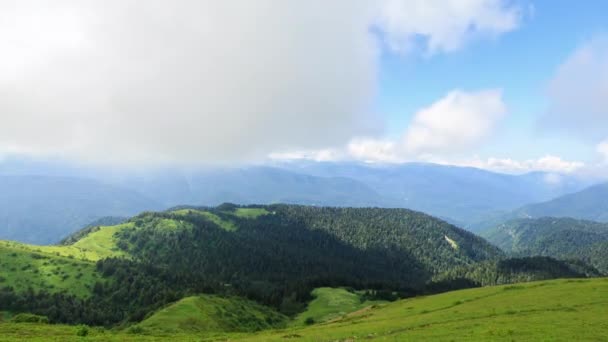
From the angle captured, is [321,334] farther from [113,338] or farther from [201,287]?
[201,287]

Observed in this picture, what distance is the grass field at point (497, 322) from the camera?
37.1 meters

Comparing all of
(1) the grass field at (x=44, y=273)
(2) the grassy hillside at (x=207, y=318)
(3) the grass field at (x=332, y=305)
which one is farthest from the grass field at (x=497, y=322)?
(1) the grass field at (x=44, y=273)

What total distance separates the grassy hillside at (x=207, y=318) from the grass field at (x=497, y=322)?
2794 centimetres

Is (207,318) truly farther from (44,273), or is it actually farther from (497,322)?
(44,273)

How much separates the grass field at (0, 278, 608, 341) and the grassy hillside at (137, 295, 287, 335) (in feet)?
91.7

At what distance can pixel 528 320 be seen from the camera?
42.6 meters

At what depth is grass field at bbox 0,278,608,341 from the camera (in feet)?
122

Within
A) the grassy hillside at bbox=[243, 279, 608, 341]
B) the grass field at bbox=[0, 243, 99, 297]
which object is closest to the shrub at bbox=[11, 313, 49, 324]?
the grassy hillside at bbox=[243, 279, 608, 341]

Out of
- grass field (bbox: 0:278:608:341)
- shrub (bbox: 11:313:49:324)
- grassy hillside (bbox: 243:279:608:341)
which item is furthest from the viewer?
shrub (bbox: 11:313:49:324)

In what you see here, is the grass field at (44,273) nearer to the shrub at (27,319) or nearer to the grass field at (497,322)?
the shrub at (27,319)

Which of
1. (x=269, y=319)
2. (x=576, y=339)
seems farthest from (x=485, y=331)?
(x=269, y=319)

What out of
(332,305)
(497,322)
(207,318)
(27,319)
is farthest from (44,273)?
(497,322)

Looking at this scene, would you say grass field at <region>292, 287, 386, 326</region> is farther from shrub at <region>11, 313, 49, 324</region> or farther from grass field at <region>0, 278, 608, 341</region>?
grass field at <region>0, 278, 608, 341</region>

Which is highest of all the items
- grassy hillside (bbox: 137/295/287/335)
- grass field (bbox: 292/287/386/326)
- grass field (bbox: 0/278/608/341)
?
grass field (bbox: 0/278/608/341)
